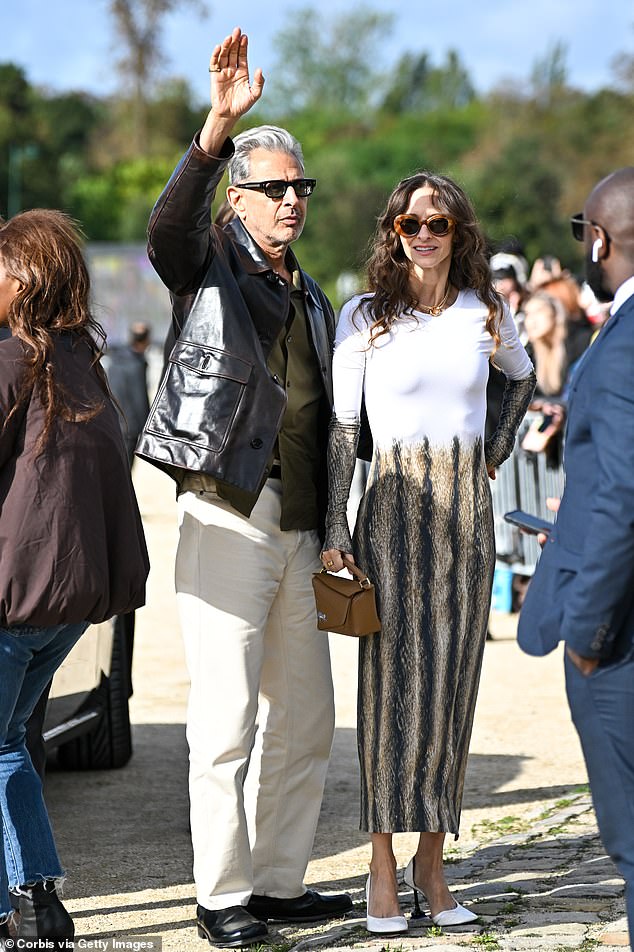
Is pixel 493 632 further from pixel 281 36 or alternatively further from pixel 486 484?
pixel 281 36

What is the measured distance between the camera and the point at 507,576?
10.4 m

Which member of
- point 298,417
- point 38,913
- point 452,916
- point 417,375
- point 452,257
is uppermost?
point 452,257

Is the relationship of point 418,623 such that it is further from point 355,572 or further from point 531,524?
point 531,524

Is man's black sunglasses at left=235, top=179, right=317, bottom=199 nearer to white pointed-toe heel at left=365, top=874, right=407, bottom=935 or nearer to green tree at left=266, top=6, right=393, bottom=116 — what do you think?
white pointed-toe heel at left=365, top=874, right=407, bottom=935

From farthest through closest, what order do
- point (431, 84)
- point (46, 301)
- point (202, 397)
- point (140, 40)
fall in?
point (431, 84) < point (140, 40) < point (202, 397) < point (46, 301)

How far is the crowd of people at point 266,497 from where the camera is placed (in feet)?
12.8

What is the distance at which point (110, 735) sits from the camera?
20.6ft

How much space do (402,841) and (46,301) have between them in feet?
8.23

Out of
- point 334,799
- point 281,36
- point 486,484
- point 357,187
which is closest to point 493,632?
point 334,799

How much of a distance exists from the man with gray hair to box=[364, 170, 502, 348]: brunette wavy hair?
0.24m

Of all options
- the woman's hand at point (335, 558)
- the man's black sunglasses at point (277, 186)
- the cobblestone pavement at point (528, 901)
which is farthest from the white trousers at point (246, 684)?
the man's black sunglasses at point (277, 186)

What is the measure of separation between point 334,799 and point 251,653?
189 cm

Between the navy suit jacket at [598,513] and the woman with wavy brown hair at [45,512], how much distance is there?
1246mm

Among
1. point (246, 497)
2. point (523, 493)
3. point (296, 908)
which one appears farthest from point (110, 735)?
point (523, 493)
